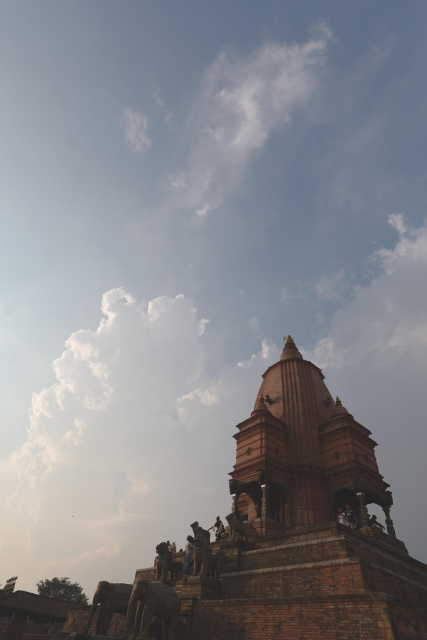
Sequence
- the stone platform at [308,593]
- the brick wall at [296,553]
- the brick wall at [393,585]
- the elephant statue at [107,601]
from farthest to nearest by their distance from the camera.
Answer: the brick wall at [296,553] → the elephant statue at [107,601] → the brick wall at [393,585] → the stone platform at [308,593]

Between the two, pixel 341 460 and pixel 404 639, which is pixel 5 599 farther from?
pixel 404 639

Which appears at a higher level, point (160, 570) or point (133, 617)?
point (160, 570)

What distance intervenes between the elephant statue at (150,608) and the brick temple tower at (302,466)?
1023 centimetres

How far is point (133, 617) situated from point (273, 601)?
159 inches

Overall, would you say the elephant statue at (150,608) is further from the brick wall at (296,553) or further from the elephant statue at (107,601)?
the brick wall at (296,553)

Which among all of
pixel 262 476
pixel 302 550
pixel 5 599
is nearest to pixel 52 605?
pixel 5 599

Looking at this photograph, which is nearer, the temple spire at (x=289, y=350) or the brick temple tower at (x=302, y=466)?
the brick temple tower at (x=302, y=466)

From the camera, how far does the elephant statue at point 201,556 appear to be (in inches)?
553

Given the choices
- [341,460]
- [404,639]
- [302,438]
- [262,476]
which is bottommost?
[404,639]

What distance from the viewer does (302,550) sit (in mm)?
13617

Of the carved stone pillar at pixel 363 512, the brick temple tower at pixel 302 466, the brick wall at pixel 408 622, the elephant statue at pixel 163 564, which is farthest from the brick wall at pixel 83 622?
the carved stone pillar at pixel 363 512

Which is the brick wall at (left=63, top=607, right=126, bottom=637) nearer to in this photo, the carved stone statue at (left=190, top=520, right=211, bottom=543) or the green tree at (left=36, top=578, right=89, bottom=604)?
the carved stone statue at (left=190, top=520, right=211, bottom=543)

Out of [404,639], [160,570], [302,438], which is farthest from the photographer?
[302,438]

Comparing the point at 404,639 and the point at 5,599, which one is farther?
the point at 5,599
